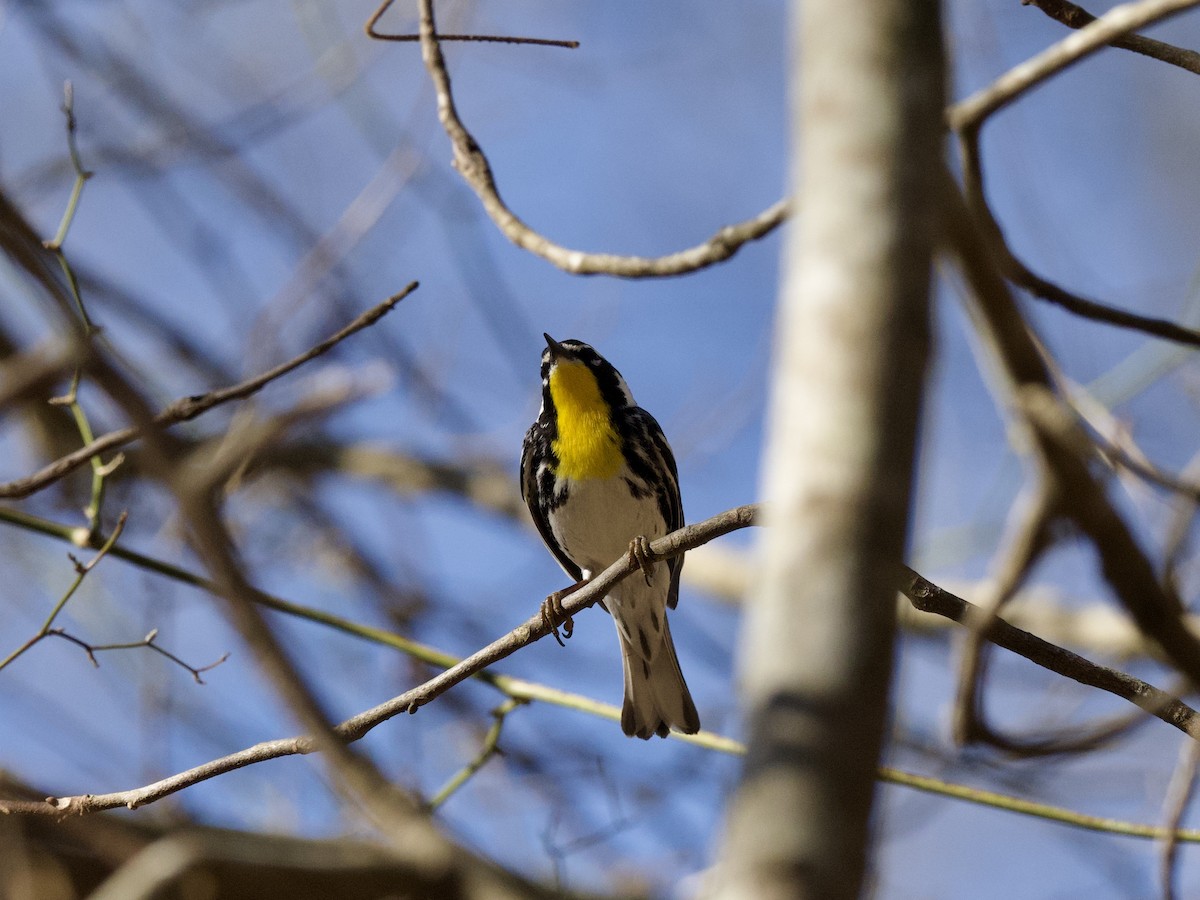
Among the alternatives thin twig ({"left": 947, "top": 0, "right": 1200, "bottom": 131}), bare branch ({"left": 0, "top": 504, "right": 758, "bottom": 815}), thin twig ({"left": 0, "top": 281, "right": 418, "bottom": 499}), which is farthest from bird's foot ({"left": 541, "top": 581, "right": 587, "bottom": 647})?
thin twig ({"left": 947, "top": 0, "right": 1200, "bottom": 131})

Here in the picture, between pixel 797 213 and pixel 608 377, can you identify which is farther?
pixel 608 377

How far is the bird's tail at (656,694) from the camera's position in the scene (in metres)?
4.21

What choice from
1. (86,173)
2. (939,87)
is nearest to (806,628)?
(939,87)

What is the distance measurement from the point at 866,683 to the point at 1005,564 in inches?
143

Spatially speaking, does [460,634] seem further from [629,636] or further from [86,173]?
[86,173]

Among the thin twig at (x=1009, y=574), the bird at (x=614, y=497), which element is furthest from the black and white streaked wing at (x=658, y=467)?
the thin twig at (x=1009, y=574)

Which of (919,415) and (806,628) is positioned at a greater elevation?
(919,415)

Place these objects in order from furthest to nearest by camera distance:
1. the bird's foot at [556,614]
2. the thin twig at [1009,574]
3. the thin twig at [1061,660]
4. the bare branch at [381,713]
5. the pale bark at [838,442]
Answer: the thin twig at [1009,574]
the bird's foot at [556,614]
the bare branch at [381,713]
the thin twig at [1061,660]
the pale bark at [838,442]

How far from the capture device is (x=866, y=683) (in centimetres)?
96

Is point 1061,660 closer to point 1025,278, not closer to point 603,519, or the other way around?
point 1025,278

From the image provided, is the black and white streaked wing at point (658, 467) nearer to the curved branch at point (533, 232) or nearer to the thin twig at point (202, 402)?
the curved branch at point (533, 232)

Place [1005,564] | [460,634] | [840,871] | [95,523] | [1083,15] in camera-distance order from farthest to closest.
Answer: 1. [460,634]
2. [1005,564]
3. [95,523]
4. [1083,15]
5. [840,871]

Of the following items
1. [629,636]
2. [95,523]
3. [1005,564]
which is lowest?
[95,523]

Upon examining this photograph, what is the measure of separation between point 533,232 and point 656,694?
6.49ft
